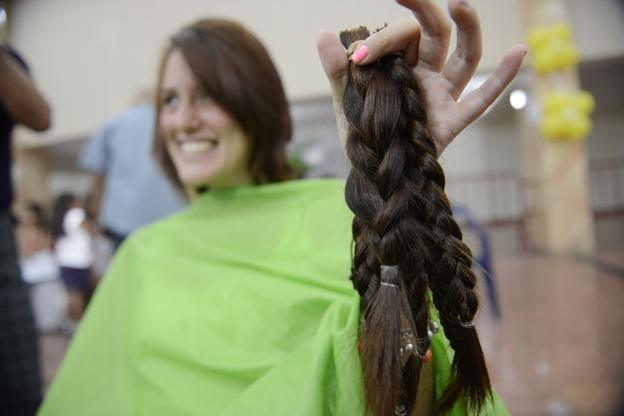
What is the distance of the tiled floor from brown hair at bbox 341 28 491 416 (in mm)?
758

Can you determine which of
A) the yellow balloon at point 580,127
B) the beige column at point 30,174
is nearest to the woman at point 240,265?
Answer: the yellow balloon at point 580,127

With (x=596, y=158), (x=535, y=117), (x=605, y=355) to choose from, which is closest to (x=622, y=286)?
(x=605, y=355)

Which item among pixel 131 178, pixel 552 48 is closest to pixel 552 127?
pixel 552 48

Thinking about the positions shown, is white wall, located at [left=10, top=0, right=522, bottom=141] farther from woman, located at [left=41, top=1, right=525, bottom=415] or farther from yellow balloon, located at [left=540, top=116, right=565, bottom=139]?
yellow balloon, located at [left=540, top=116, right=565, bottom=139]

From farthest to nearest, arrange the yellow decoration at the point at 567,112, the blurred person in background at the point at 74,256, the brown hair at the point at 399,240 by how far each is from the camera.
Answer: the blurred person in background at the point at 74,256, the yellow decoration at the point at 567,112, the brown hair at the point at 399,240

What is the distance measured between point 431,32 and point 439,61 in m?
0.03

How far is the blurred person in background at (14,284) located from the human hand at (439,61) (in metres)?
0.73

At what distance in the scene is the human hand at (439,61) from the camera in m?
0.37

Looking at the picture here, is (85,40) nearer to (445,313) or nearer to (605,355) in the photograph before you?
(445,313)

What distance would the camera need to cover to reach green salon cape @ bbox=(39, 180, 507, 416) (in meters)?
0.46

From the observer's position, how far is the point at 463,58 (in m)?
0.40

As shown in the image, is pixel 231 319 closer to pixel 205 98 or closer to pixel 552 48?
pixel 205 98

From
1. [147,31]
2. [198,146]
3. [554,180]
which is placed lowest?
[554,180]

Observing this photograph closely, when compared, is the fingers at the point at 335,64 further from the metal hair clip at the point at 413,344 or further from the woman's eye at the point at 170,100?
the woman's eye at the point at 170,100
